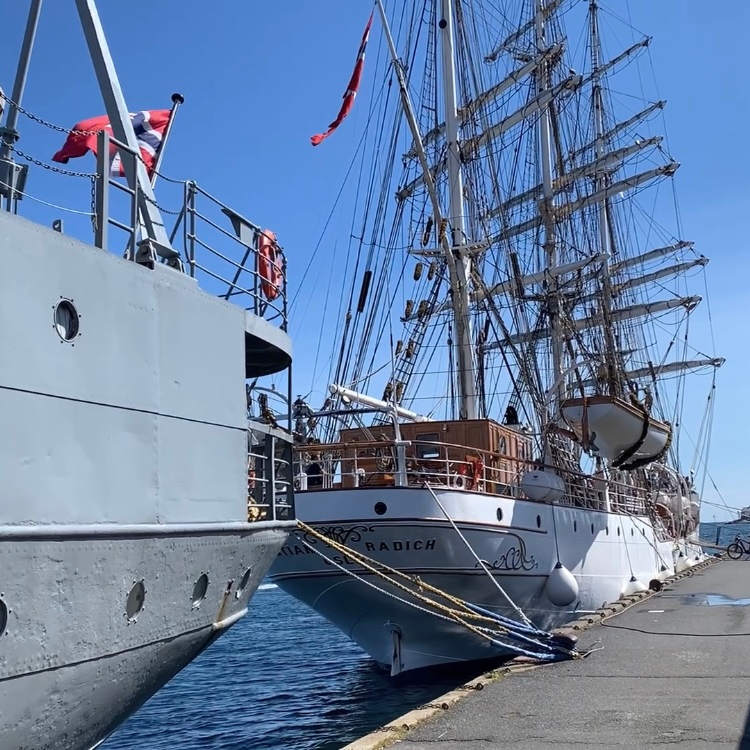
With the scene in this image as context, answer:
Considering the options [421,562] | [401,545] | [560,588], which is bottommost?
[560,588]

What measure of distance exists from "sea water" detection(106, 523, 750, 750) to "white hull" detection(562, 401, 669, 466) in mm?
7871

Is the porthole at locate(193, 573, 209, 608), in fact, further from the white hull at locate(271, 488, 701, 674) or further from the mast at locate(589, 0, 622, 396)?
the mast at locate(589, 0, 622, 396)

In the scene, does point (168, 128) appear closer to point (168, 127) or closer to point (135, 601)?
point (168, 127)

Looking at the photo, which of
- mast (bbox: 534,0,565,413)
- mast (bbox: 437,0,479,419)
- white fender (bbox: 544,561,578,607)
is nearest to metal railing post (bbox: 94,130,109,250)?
white fender (bbox: 544,561,578,607)

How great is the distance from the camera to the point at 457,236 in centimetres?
2398

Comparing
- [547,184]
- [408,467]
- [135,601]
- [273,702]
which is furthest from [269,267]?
[547,184]

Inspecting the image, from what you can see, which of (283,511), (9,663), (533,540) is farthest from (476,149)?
(9,663)

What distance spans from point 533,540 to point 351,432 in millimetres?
4397

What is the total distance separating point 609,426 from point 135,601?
17896mm

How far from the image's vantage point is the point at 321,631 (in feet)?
96.9

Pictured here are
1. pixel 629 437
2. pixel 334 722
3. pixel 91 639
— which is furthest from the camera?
pixel 629 437

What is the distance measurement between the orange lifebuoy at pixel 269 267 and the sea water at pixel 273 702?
7.24m

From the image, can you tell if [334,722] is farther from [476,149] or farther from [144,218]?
[476,149]

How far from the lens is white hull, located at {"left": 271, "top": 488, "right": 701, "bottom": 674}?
14969mm
